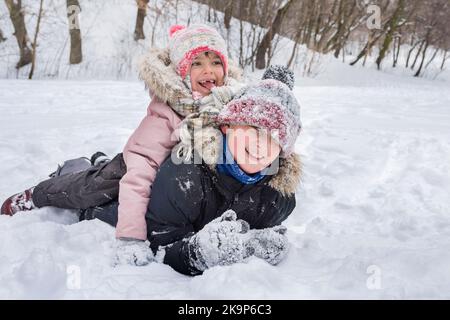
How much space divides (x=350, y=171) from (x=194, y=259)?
1.96 m

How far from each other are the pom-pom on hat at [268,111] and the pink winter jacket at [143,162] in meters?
0.33

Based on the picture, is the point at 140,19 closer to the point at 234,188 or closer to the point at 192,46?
the point at 192,46

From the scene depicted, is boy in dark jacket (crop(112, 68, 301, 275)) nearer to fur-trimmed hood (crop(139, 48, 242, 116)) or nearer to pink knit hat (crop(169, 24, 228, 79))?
fur-trimmed hood (crop(139, 48, 242, 116))

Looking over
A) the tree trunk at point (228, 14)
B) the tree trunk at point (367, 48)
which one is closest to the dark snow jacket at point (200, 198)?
the tree trunk at point (228, 14)

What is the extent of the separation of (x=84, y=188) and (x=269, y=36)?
27.6 ft

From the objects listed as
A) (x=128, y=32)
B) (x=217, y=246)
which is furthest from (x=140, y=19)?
(x=217, y=246)

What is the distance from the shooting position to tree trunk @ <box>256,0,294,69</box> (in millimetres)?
9539

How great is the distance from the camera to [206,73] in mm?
2018

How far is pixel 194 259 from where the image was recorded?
4.64 ft

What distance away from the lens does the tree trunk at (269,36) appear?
954cm

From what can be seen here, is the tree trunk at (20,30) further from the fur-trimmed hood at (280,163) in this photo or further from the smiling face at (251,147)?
the smiling face at (251,147)

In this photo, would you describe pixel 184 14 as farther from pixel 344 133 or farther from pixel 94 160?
pixel 94 160

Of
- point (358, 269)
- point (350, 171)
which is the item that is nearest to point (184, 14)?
point (350, 171)

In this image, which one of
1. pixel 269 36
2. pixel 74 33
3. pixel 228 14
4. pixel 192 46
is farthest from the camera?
pixel 228 14
